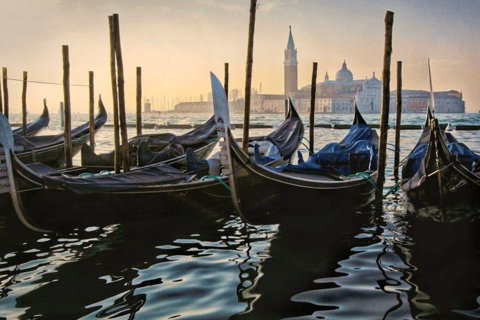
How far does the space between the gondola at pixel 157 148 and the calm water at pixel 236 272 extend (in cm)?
143

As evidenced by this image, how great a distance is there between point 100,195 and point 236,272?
5.10 ft

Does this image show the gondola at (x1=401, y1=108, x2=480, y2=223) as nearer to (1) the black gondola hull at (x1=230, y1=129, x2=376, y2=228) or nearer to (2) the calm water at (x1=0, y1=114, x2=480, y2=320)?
(2) the calm water at (x1=0, y1=114, x2=480, y2=320)

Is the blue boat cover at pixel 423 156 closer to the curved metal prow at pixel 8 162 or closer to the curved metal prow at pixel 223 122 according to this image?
the curved metal prow at pixel 223 122

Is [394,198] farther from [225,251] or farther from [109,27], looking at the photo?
[109,27]

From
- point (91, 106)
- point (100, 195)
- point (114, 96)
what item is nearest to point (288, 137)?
point (114, 96)

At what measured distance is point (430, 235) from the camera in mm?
4211

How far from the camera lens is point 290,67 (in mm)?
97438

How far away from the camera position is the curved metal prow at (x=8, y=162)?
3530 mm

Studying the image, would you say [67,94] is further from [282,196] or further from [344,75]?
[344,75]

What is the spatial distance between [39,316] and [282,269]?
1611 mm

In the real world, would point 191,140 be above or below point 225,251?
above

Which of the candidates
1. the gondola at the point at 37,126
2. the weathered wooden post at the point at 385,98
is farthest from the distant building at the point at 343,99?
the weathered wooden post at the point at 385,98

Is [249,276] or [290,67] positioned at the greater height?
[290,67]

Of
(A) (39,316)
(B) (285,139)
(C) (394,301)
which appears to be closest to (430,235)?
(C) (394,301)
